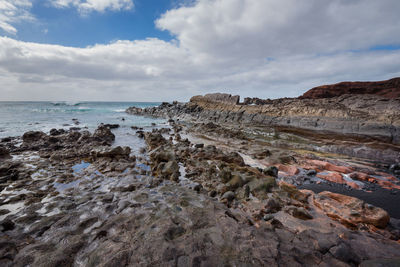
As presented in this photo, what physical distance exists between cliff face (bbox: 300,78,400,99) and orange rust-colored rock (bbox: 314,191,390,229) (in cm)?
4285

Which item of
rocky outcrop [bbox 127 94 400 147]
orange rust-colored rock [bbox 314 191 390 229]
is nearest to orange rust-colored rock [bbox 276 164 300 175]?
orange rust-colored rock [bbox 314 191 390 229]

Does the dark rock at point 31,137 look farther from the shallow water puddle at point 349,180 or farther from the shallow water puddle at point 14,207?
the shallow water puddle at point 349,180

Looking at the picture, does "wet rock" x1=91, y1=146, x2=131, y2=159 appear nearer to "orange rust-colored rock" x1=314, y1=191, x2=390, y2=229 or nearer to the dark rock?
the dark rock

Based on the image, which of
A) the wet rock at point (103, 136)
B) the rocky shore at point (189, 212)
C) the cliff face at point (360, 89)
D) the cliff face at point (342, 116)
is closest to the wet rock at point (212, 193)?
the rocky shore at point (189, 212)

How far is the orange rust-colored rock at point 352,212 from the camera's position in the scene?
402cm

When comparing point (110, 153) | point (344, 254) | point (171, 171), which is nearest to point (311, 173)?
point (344, 254)

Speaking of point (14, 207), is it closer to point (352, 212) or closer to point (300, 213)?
point (300, 213)

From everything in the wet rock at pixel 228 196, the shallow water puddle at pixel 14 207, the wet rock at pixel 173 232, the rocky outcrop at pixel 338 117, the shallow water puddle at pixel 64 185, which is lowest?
the shallow water puddle at pixel 64 185

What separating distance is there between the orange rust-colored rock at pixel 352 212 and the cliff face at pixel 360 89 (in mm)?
42847

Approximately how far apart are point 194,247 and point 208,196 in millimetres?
2367

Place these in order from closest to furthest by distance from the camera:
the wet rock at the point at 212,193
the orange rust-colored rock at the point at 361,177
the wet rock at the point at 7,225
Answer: the wet rock at the point at 7,225 → the wet rock at the point at 212,193 → the orange rust-colored rock at the point at 361,177

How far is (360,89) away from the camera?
39750 mm

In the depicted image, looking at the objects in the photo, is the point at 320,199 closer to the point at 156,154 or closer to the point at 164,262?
the point at 164,262

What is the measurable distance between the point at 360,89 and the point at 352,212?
52.0 meters
